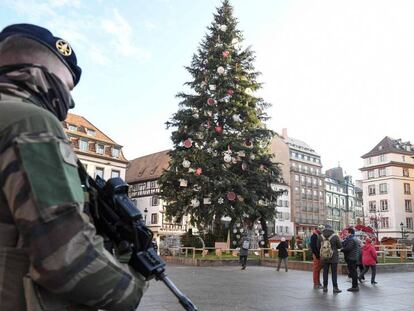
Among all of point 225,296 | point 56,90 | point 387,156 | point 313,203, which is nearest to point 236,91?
point 225,296

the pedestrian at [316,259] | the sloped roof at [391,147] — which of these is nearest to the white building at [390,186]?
the sloped roof at [391,147]

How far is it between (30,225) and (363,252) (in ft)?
54.1

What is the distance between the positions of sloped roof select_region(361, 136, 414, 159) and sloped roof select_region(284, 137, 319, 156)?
51.5 ft

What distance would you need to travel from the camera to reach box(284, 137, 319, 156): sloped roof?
319ft

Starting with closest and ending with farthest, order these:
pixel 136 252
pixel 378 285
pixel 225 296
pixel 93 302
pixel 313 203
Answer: pixel 93 302 → pixel 136 252 → pixel 225 296 → pixel 378 285 → pixel 313 203

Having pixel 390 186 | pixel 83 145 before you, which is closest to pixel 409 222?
pixel 390 186

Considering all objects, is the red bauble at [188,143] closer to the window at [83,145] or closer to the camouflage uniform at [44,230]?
the camouflage uniform at [44,230]

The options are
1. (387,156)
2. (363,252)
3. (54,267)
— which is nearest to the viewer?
(54,267)

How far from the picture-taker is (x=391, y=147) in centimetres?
8556

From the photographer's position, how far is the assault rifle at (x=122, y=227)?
5.59 ft

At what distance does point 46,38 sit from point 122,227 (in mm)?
897

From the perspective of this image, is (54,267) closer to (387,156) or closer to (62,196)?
(62,196)

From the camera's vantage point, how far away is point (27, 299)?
140 cm

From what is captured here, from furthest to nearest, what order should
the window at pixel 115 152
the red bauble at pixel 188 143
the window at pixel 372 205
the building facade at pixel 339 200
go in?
the building facade at pixel 339 200 → the window at pixel 372 205 → the window at pixel 115 152 → the red bauble at pixel 188 143
